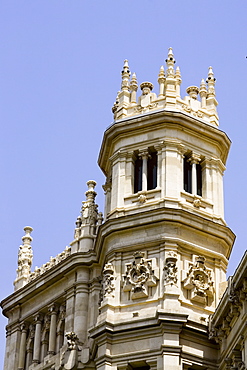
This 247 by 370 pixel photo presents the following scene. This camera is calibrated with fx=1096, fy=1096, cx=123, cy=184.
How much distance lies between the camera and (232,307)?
4128 centimetres

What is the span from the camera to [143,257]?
4584 centimetres

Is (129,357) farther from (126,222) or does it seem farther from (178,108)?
(178,108)

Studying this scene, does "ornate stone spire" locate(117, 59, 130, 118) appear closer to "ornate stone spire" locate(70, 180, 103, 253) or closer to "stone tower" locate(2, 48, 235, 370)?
"stone tower" locate(2, 48, 235, 370)

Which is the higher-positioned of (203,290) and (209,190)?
(209,190)

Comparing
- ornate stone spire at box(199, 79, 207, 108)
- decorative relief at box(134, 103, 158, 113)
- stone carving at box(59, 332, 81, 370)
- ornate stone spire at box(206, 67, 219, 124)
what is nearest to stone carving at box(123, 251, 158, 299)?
stone carving at box(59, 332, 81, 370)

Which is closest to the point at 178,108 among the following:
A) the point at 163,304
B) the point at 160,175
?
the point at 160,175

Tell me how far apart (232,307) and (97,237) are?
9465mm

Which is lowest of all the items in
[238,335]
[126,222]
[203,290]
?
[238,335]

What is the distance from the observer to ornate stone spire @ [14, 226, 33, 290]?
55.7m

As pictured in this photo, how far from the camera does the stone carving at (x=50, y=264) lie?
52.4 metres

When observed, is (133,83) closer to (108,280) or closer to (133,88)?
(133,88)

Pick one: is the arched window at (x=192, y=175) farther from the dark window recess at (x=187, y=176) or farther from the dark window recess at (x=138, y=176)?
the dark window recess at (x=138, y=176)

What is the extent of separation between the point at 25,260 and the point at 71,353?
10.1 metres

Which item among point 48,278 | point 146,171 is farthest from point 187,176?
point 48,278
